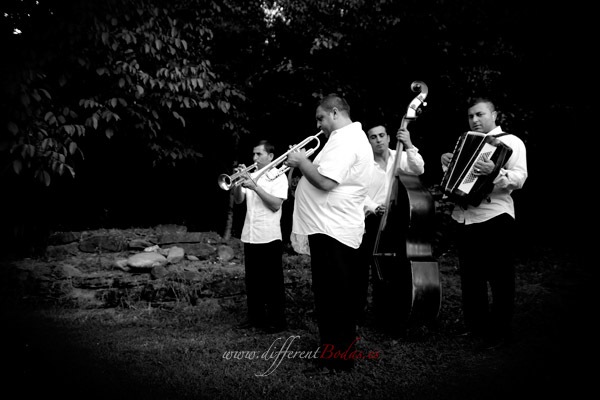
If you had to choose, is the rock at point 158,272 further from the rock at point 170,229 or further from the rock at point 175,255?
the rock at point 170,229

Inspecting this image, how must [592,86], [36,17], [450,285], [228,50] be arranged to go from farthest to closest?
[228,50]
[592,86]
[450,285]
[36,17]

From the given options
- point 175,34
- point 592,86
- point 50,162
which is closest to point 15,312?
point 50,162

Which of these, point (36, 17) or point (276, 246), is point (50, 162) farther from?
point (276, 246)

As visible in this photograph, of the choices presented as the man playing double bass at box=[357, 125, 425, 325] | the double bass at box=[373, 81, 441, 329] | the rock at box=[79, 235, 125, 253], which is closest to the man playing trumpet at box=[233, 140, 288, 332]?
the man playing double bass at box=[357, 125, 425, 325]

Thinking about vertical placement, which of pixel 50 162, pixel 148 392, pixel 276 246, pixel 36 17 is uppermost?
pixel 36 17

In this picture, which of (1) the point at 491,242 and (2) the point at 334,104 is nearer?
(2) the point at 334,104

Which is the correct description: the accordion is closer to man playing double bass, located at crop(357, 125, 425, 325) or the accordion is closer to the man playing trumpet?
man playing double bass, located at crop(357, 125, 425, 325)

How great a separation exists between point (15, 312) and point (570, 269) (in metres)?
7.61

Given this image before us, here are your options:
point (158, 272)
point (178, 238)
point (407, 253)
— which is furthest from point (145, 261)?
point (407, 253)

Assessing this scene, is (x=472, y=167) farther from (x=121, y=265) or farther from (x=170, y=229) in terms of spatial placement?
(x=170, y=229)

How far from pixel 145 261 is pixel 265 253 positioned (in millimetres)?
2243

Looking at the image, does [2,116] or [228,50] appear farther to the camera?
[228,50]

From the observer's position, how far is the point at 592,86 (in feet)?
24.4

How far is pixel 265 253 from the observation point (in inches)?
183
